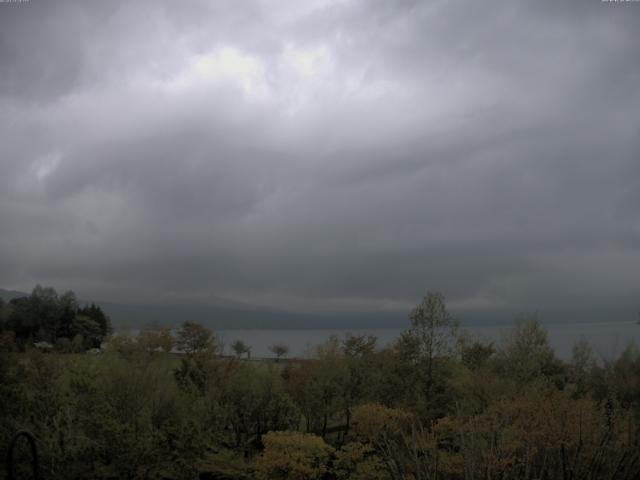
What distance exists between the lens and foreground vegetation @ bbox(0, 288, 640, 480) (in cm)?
1606

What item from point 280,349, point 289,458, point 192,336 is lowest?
point 289,458

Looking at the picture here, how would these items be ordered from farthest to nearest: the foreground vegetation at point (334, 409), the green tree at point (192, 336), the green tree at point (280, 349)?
the green tree at point (280, 349) < the green tree at point (192, 336) < the foreground vegetation at point (334, 409)

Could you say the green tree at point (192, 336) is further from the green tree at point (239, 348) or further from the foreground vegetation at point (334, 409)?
the green tree at point (239, 348)

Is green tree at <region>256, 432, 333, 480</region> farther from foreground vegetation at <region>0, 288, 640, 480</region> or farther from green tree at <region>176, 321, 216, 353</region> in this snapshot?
green tree at <region>176, 321, 216, 353</region>

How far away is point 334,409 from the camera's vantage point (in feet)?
103

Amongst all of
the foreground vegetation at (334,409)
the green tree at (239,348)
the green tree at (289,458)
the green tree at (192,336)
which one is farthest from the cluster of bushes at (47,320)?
the green tree at (289,458)

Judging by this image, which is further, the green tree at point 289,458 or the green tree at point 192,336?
the green tree at point 192,336

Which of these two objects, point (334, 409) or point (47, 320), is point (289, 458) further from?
point (47, 320)

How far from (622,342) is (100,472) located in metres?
A: 42.3

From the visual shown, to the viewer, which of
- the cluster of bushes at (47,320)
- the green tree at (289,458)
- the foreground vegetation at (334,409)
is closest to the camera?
the foreground vegetation at (334,409)

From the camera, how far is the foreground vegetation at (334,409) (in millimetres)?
16062

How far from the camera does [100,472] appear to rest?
16.3 m

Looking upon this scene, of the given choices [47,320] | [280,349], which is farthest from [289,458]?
[47,320]

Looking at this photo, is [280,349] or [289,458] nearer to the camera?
[289,458]
